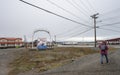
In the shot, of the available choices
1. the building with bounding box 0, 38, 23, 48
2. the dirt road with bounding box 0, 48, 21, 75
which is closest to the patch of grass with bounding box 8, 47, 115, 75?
the dirt road with bounding box 0, 48, 21, 75

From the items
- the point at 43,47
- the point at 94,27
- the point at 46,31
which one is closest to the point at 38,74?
the point at 43,47

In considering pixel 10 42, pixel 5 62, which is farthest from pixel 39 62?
pixel 10 42

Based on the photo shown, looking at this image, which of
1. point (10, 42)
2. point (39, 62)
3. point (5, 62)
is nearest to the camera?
point (39, 62)

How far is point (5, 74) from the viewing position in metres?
16.2

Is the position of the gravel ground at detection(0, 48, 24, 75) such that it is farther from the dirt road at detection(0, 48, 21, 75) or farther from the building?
the building

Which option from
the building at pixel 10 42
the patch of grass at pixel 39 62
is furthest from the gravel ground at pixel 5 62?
the building at pixel 10 42

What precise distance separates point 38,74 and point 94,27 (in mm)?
44701

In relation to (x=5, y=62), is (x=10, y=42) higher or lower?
higher

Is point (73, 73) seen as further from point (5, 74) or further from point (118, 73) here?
point (5, 74)

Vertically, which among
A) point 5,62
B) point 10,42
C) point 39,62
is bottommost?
point 5,62

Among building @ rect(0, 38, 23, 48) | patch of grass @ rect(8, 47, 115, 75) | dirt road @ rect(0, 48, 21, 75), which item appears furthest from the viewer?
building @ rect(0, 38, 23, 48)

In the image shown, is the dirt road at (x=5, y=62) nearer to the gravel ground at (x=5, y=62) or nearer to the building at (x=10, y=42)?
the gravel ground at (x=5, y=62)

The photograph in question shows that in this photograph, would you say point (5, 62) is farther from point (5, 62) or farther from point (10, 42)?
point (10, 42)

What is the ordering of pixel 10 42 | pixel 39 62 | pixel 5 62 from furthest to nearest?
pixel 10 42 < pixel 5 62 < pixel 39 62
